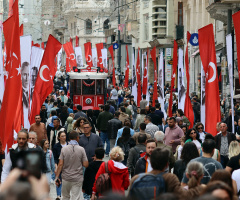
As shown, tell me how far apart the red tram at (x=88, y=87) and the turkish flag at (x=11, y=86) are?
62.5 ft

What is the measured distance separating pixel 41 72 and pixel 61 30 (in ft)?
294

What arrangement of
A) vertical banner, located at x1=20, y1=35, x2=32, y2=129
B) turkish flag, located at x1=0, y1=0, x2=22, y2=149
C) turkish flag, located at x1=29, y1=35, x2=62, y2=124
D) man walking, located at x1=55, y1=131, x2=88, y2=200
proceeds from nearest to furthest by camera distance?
man walking, located at x1=55, y1=131, x2=88, y2=200 < turkish flag, located at x1=0, y1=0, x2=22, y2=149 < vertical banner, located at x1=20, y1=35, x2=32, y2=129 < turkish flag, located at x1=29, y1=35, x2=62, y2=124

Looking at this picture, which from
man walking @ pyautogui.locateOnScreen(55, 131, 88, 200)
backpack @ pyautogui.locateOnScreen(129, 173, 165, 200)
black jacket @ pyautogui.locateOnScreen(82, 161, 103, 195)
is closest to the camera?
backpack @ pyautogui.locateOnScreen(129, 173, 165, 200)

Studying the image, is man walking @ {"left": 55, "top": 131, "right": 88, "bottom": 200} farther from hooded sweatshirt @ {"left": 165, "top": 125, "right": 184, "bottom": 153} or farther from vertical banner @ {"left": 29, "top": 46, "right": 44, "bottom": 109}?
vertical banner @ {"left": 29, "top": 46, "right": 44, "bottom": 109}

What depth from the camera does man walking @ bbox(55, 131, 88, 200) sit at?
1036cm

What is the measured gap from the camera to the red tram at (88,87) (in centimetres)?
3198

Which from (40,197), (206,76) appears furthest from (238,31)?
(40,197)

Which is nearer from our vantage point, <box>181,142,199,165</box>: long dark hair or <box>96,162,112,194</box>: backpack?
<box>96,162,112,194</box>: backpack

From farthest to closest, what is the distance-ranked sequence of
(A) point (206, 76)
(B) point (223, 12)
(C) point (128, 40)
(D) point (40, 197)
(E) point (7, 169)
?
(C) point (128, 40)
(B) point (223, 12)
(A) point (206, 76)
(E) point (7, 169)
(D) point (40, 197)

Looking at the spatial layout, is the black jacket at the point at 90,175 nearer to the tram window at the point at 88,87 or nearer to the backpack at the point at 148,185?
the backpack at the point at 148,185

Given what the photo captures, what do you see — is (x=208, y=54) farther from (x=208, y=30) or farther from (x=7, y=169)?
(x=7, y=169)

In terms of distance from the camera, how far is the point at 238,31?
12.0 metres

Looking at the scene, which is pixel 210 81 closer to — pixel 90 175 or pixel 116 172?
pixel 90 175

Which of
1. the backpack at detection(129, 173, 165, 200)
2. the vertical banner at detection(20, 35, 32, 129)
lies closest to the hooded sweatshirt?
the vertical banner at detection(20, 35, 32, 129)
